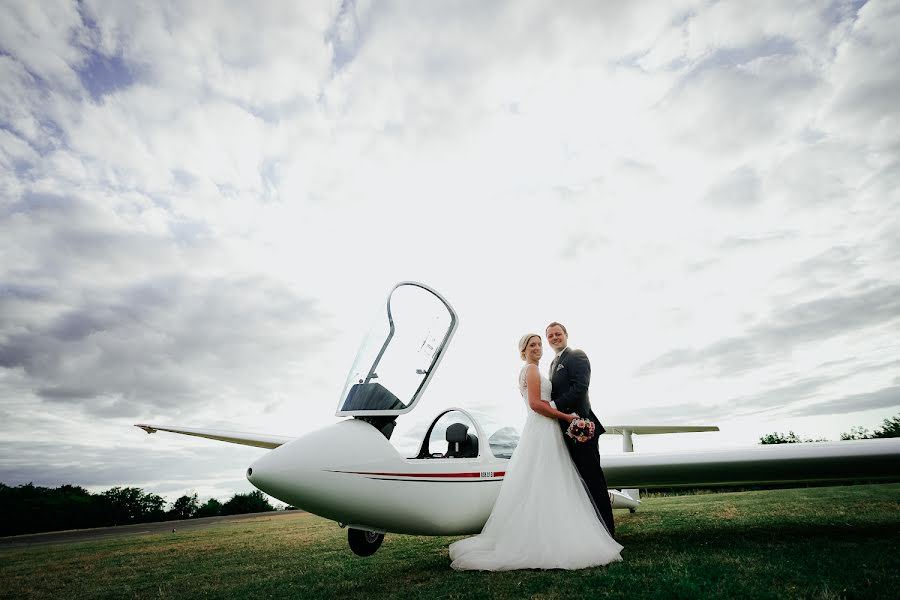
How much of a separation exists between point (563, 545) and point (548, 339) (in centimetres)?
218

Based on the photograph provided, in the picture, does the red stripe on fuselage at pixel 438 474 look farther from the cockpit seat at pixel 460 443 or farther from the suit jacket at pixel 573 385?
the suit jacket at pixel 573 385

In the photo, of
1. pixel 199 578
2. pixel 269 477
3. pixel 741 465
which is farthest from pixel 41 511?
pixel 741 465

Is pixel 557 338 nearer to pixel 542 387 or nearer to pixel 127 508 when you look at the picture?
pixel 542 387

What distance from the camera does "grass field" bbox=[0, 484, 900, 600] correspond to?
3.37m

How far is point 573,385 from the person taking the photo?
16.9ft

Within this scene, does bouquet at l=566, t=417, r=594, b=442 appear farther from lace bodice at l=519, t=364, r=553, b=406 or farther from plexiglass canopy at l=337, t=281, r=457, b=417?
plexiglass canopy at l=337, t=281, r=457, b=417

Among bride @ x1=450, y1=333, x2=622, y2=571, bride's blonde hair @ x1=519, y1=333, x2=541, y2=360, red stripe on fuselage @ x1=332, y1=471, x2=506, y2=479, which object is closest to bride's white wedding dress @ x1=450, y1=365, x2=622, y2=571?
bride @ x1=450, y1=333, x2=622, y2=571

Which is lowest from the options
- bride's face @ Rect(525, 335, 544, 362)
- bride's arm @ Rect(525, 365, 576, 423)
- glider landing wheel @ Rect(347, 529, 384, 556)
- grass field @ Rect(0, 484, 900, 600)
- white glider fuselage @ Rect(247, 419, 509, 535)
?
grass field @ Rect(0, 484, 900, 600)

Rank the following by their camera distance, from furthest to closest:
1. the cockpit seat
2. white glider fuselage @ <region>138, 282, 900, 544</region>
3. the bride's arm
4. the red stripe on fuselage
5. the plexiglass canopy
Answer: the cockpit seat → the bride's arm → the plexiglass canopy → the red stripe on fuselage → white glider fuselage @ <region>138, 282, 900, 544</region>

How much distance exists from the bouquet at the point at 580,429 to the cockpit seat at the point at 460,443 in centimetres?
106

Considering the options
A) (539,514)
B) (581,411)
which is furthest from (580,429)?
(539,514)

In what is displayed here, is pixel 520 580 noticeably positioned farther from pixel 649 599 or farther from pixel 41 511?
pixel 41 511

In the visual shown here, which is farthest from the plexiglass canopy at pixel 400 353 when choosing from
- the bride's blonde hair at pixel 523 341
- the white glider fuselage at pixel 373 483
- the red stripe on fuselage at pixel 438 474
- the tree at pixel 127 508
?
the tree at pixel 127 508

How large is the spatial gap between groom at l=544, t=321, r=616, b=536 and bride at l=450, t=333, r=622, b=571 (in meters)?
0.10
